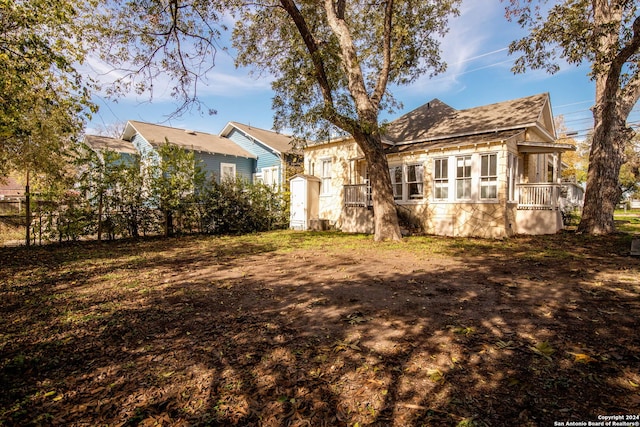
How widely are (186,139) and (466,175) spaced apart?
1602 centimetres

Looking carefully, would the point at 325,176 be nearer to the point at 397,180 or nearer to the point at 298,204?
the point at 298,204

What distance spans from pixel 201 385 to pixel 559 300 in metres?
4.41

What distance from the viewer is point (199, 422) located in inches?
73.4

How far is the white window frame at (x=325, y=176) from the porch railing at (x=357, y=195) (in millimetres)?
1636

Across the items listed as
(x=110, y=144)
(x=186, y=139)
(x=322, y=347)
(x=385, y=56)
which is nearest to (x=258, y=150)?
(x=186, y=139)

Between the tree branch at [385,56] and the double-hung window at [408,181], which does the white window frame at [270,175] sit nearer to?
the double-hung window at [408,181]

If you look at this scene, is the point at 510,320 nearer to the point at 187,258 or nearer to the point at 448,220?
the point at 187,258

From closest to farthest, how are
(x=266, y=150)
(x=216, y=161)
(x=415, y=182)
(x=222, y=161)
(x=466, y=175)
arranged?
(x=466, y=175) → (x=415, y=182) → (x=216, y=161) → (x=222, y=161) → (x=266, y=150)

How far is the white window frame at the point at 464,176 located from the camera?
11.5 metres

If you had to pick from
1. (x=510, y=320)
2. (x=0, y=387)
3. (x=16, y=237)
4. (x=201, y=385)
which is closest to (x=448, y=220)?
(x=510, y=320)

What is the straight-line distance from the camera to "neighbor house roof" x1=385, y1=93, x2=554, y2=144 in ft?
39.3

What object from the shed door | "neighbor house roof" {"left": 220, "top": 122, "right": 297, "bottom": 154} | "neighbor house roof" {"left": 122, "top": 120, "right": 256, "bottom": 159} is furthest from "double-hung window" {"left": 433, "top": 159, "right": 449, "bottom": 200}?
"neighbor house roof" {"left": 122, "top": 120, "right": 256, "bottom": 159}

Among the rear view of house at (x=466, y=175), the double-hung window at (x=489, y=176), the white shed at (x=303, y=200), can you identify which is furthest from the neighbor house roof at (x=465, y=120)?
the white shed at (x=303, y=200)

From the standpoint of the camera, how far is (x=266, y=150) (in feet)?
65.0
